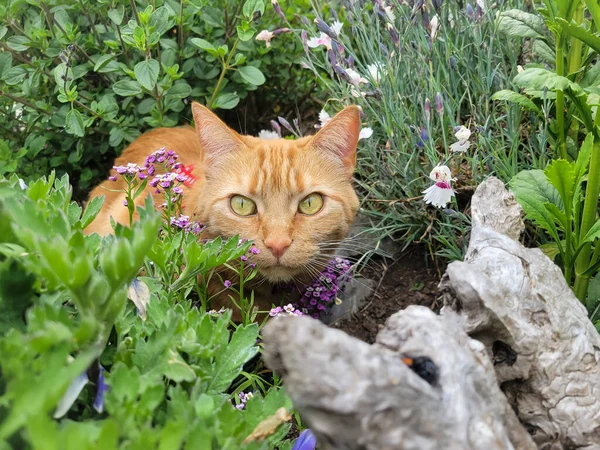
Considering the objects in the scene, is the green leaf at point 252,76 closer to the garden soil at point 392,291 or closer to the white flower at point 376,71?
the white flower at point 376,71

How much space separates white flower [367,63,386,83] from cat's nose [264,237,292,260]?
90cm

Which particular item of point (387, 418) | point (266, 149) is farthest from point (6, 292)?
point (266, 149)

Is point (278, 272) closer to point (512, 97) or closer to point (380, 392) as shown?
point (512, 97)

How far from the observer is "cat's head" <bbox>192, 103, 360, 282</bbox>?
2008 mm

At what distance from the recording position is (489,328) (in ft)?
4.42

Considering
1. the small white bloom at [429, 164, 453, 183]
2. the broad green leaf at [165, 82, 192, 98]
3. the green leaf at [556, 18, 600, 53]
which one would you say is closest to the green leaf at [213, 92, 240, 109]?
the broad green leaf at [165, 82, 192, 98]

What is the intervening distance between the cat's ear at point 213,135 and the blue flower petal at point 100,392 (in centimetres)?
127

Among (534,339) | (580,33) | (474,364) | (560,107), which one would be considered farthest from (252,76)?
(474,364)

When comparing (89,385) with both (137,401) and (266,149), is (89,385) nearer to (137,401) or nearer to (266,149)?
(137,401)

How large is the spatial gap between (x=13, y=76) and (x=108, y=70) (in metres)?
0.38

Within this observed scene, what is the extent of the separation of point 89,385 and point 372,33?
2141 millimetres

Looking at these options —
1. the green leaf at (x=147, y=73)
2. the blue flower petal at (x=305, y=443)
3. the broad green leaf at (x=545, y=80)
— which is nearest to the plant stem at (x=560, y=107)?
the broad green leaf at (x=545, y=80)

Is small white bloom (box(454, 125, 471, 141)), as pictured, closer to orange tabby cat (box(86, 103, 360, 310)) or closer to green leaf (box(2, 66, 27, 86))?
orange tabby cat (box(86, 103, 360, 310))

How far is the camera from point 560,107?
6.52 ft
